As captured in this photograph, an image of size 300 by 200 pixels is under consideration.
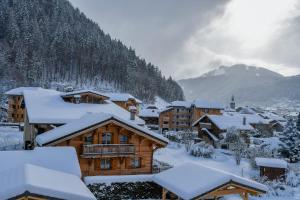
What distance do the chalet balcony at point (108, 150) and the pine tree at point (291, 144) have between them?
106ft

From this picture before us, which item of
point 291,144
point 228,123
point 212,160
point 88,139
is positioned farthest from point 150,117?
point 88,139

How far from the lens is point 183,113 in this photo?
94500 millimetres

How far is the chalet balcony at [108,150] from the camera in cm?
2844

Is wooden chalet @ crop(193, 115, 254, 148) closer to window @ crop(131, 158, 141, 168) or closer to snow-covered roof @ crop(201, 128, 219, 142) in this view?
snow-covered roof @ crop(201, 128, 219, 142)

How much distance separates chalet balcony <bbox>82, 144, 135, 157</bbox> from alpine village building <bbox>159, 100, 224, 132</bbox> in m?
60.8

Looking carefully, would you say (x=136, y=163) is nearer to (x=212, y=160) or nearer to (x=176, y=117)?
(x=212, y=160)

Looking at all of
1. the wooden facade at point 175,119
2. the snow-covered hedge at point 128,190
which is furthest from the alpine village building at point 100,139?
the wooden facade at point 175,119

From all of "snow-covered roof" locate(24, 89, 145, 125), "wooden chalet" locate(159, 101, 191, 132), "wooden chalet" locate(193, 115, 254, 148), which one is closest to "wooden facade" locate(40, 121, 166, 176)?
"snow-covered roof" locate(24, 89, 145, 125)

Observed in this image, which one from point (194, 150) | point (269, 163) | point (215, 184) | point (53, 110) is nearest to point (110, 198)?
point (215, 184)

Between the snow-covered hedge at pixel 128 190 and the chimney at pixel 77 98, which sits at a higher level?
the chimney at pixel 77 98

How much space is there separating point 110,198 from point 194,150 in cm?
3281

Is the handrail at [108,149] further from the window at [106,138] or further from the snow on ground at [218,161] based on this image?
the snow on ground at [218,161]

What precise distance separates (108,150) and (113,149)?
47 centimetres

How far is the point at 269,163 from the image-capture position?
39.7 metres
